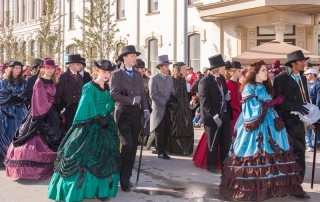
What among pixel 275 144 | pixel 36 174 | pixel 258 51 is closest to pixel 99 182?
pixel 36 174

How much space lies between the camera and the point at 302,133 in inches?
265

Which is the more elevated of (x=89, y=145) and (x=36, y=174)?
(x=89, y=145)

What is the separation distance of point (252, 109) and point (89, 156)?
87.6 inches

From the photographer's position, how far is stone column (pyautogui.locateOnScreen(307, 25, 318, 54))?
770 inches

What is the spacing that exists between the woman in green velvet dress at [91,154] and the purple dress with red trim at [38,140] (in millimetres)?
1417

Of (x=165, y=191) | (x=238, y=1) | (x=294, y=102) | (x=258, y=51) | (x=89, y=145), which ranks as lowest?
(x=165, y=191)

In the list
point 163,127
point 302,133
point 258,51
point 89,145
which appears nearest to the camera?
point 89,145

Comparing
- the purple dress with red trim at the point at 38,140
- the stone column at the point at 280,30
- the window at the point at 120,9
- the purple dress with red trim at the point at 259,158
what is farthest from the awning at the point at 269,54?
the window at the point at 120,9

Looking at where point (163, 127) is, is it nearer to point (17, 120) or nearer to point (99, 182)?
point (17, 120)

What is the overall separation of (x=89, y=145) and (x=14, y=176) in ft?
6.75

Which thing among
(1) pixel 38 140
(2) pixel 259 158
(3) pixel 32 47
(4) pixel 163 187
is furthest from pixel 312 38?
(3) pixel 32 47

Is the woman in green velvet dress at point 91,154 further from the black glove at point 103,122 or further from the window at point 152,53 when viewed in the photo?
the window at point 152,53

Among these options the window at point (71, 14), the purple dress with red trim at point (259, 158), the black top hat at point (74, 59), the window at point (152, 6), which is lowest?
the purple dress with red trim at point (259, 158)

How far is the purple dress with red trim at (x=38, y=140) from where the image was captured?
741 cm
